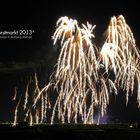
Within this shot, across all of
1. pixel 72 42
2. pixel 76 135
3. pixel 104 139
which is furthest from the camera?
pixel 72 42

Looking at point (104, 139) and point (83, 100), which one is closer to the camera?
point (104, 139)

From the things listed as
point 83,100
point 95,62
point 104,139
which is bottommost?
point 104,139

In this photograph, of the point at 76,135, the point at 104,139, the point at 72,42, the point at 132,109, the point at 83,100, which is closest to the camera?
the point at 76,135

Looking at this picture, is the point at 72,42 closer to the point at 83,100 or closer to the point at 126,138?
the point at 83,100

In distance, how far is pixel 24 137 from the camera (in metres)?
29.9

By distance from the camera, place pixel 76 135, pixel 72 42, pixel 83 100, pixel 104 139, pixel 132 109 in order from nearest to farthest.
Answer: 1. pixel 76 135
2. pixel 104 139
3. pixel 72 42
4. pixel 83 100
5. pixel 132 109

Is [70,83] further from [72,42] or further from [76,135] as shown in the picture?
[76,135]

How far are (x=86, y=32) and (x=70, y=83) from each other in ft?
21.2

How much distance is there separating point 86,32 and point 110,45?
3293mm

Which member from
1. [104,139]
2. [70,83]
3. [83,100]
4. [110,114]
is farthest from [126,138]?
[110,114]

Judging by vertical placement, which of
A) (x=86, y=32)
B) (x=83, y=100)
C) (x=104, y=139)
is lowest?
(x=104, y=139)

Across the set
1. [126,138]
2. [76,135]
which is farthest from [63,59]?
[76,135]

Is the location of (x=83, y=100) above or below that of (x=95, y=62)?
below

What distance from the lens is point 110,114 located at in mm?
92250
